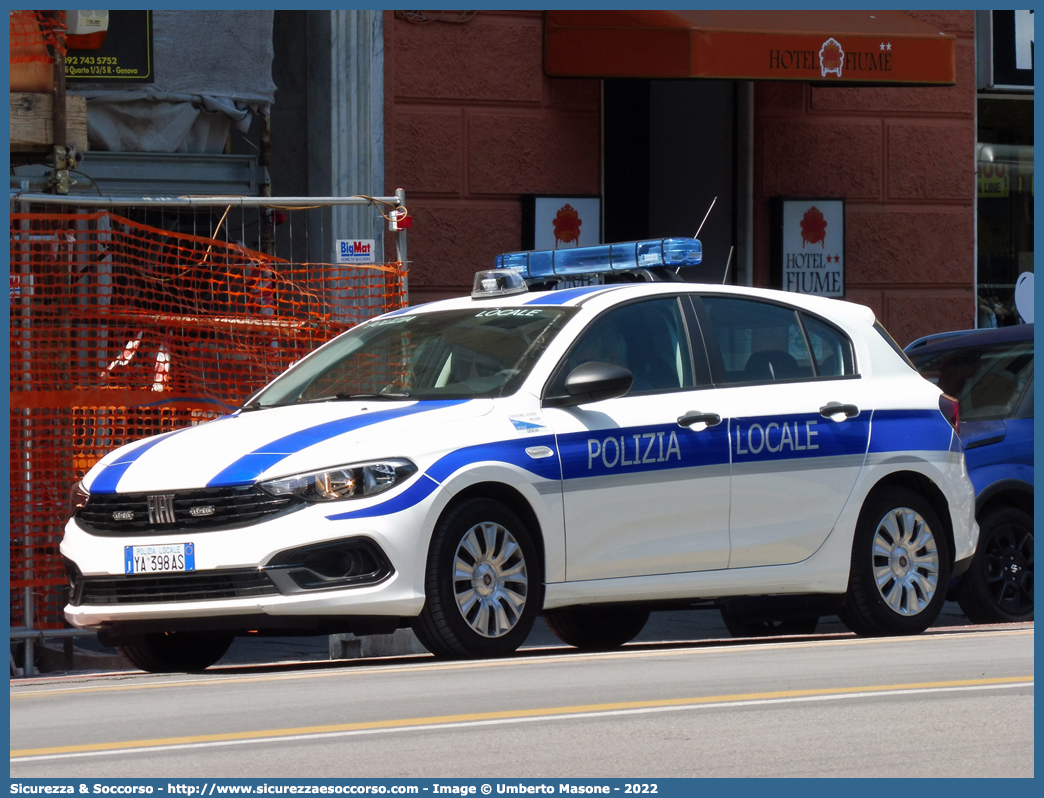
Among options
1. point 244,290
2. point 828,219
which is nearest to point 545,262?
point 244,290

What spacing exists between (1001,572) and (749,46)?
5604 millimetres

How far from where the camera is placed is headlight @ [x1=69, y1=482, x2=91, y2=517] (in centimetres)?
775

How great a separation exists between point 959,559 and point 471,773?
4.87 metres

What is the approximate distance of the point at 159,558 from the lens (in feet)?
24.2

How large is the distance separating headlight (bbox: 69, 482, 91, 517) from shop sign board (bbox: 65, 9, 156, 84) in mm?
6681

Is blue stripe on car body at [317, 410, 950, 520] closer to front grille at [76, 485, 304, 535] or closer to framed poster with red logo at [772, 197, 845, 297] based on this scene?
front grille at [76, 485, 304, 535]

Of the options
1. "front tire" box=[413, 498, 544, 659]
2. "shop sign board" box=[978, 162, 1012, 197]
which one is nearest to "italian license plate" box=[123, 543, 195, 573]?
"front tire" box=[413, 498, 544, 659]

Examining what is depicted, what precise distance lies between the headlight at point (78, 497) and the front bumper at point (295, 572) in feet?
1.82

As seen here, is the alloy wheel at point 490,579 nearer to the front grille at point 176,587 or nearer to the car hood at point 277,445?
the car hood at point 277,445

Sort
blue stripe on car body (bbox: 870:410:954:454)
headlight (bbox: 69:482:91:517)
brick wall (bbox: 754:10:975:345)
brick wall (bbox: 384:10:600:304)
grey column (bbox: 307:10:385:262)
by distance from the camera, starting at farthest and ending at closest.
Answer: brick wall (bbox: 754:10:975:345), brick wall (bbox: 384:10:600:304), grey column (bbox: 307:10:385:262), blue stripe on car body (bbox: 870:410:954:454), headlight (bbox: 69:482:91:517)

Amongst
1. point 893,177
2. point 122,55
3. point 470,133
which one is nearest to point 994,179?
point 893,177

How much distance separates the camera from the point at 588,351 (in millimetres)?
8195

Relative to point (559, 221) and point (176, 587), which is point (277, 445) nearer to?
point (176, 587)
